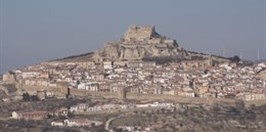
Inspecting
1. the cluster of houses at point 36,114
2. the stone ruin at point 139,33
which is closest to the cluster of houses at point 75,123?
the cluster of houses at point 36,114

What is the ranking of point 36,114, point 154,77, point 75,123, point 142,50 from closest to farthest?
point 75,123, point 36,114, point 154,77, point 142,50

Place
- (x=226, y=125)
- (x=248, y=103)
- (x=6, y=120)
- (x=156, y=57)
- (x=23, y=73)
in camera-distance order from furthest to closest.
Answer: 1. (x=156, y=57)
2. (x=23, y=73)
3. (x=248, y=103)
4. (x=6, y=120)
5. (x=226, y=125)

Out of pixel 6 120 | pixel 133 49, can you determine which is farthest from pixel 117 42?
pixel 6 120

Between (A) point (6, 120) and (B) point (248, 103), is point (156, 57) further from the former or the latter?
(A) point (6, 120)

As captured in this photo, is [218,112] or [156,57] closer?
[218,112]

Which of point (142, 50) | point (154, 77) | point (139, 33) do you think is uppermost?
point (139, 33)

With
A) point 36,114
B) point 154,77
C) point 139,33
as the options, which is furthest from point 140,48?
point 36,114

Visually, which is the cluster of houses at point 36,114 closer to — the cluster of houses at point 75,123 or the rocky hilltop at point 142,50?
the cluster of houses at point 75,123

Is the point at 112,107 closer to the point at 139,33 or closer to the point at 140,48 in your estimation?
the point at 140,48
